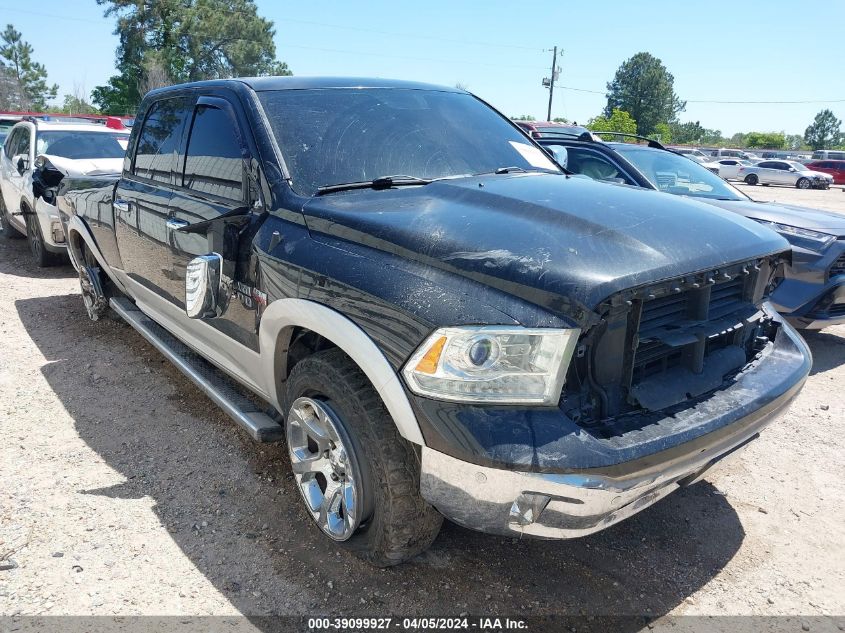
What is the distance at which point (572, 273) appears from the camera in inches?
78.0

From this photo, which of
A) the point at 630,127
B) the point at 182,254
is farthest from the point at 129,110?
the point at 182,254

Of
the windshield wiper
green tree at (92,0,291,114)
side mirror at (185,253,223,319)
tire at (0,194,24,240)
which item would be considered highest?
green tree at (92,0,291,114)

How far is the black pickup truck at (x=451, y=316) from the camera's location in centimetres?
196

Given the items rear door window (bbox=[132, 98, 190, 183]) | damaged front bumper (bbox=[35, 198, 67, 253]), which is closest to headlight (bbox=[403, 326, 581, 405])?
rear door window (bbox=[132, 98, 190, 183])

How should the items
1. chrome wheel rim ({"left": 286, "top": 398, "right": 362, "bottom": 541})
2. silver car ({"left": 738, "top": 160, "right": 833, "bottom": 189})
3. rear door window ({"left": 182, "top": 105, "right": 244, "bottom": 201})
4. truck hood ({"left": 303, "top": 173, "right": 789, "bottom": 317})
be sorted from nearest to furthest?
truck hood ({"left": 303, "top": 173, "right": 789, "bottom": 317})
chrome wheel rim ({"left": 286, "top": 398, "right": 362, "bottom": 541})
rear door window ({"left": 182, "top": 105, "right": 244, "bottom": 201})
silver car ({"left": 738, "top": 160, "right": 833, "bottom": 189})

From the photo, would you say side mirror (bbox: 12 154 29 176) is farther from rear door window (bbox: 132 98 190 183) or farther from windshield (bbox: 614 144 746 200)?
windshield (bbox: 614 144 746 200)

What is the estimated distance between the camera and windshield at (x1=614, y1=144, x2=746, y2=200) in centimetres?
591

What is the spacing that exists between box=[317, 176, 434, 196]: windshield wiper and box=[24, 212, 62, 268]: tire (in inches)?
248

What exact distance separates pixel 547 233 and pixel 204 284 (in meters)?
1.63

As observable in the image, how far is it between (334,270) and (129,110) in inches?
2133

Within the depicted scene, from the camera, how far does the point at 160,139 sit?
159 inches

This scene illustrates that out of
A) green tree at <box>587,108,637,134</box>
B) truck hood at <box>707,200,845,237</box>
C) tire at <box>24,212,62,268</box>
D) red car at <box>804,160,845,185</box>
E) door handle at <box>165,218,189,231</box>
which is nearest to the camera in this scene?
door handle at <box>165,218,189,231</box>

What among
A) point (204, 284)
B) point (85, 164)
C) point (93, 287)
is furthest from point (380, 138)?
point (85, 164)

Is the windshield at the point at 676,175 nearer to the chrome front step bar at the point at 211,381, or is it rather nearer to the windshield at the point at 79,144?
the chrome front step bar at the point at 211,381
